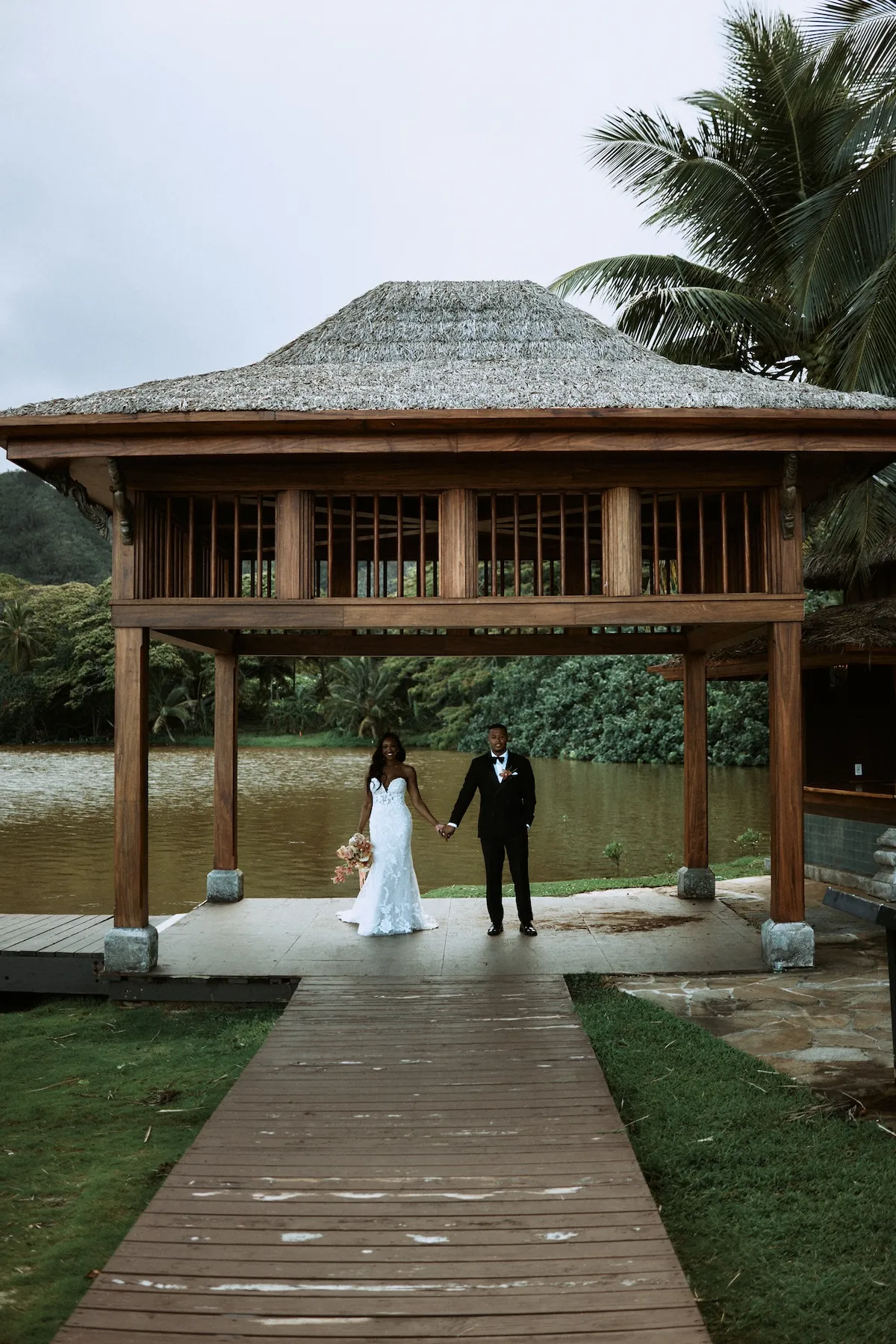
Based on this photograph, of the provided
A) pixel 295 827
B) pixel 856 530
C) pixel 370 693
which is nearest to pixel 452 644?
pixel 856 530

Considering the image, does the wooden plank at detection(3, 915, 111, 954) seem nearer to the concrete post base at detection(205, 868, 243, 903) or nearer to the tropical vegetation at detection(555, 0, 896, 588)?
the concrete post base at detection(205, 868, 243, 903)

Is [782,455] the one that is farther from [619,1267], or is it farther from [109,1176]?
[109,1176]

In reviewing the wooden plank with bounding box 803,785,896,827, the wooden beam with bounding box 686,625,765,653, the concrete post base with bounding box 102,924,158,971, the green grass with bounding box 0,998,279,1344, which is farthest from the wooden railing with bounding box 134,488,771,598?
the wooden plank with bounding box 803,785,896,827

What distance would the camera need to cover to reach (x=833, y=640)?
10.6 meters


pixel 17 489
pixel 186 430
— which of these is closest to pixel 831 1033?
pixel 186 430

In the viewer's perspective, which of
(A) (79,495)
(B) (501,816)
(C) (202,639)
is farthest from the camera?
(C) (202,639)

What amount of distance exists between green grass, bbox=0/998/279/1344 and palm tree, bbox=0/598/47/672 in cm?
4344

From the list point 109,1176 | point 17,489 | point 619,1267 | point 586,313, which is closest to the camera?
point 619,1267

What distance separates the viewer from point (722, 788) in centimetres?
2552

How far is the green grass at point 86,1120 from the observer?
3.85 meters

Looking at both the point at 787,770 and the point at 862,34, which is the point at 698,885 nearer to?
the point at 787,770

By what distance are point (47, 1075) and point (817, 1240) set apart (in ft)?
14.2

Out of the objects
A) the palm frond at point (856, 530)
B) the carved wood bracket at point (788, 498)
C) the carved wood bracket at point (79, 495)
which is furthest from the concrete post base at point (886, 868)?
the carved wood bracket at point (79, 495)

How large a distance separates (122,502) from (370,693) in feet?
128
